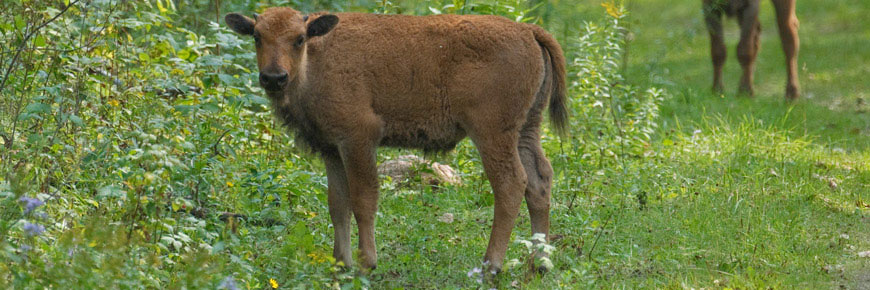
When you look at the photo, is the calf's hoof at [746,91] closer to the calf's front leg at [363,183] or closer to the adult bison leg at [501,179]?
the adult bison leg at [501,179]

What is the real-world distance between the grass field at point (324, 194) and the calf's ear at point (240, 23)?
518mm

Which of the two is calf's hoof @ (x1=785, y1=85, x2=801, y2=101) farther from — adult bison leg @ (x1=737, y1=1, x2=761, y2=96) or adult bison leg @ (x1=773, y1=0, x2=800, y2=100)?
adult bison leg @ (x1=737, y1=1, x2=761, y2=96)

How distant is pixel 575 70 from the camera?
384 inches

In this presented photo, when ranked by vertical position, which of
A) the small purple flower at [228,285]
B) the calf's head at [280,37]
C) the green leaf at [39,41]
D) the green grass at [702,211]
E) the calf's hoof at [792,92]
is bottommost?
the calf's hoof at [792,92]

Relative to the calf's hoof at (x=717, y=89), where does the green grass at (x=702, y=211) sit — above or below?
above

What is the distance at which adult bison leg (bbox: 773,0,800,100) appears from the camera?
11805 millimetres

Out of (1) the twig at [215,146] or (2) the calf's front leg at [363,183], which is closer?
(2) the calf's front leg at [363,183]

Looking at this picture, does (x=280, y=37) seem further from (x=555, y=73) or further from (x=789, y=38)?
(x=789, y=38)

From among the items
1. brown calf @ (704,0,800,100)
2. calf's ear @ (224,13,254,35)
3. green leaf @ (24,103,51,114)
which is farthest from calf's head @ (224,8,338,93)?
brown calf @ (704,0,800,100)

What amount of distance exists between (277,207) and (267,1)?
8.13 ft

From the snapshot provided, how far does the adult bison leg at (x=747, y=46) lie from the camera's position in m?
12.0

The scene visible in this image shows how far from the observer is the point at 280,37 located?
6059 millimetres

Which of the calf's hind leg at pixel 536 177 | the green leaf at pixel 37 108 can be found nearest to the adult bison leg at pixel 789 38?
the calf's hind leg at pixel 536 177

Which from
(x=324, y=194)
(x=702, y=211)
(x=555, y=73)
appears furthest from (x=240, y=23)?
(x=702, y=211)
